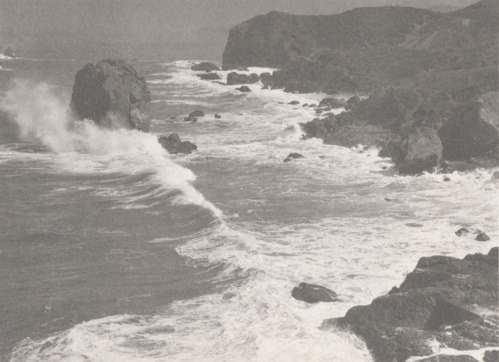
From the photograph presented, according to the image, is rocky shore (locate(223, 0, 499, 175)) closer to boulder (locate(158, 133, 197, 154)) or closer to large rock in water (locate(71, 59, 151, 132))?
boulder (locate(158, 133, 197, 154))

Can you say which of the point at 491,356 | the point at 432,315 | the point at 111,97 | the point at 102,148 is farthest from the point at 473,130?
the point at 111,97

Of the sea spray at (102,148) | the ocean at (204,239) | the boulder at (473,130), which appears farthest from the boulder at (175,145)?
the boulder at (473,130)

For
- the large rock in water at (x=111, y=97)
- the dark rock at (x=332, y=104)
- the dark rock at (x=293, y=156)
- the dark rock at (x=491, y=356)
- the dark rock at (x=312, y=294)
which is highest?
the large rock in water at (x=111, y=97)

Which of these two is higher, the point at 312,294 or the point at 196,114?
the point at 196,114

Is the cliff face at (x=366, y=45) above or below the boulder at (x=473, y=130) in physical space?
above

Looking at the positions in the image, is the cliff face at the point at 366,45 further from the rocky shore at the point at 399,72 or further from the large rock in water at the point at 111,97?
the large rock in water at the point at 111,97

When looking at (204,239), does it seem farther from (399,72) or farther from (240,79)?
(240,79)
